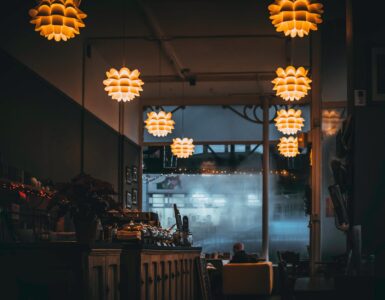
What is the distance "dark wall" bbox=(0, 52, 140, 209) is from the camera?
9422mm

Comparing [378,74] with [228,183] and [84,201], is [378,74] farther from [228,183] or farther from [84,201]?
[228,183]

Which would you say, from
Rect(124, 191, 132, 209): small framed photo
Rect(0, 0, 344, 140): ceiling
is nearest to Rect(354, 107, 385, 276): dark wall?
Rect(0, 0, 344, 140): ceiling

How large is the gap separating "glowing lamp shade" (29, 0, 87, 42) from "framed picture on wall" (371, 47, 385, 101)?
3.51 m

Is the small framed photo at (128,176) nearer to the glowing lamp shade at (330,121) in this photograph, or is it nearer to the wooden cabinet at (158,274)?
the glowing lamp shade at (330,121)

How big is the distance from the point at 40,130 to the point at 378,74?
6248 millimetres

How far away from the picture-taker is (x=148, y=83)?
675 inches

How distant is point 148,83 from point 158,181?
2.95 metres

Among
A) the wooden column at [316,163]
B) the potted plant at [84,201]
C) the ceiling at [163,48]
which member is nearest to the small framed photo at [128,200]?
the ceiling at [163,48]

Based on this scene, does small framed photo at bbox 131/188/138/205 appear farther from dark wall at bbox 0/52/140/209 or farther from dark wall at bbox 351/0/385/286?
dark wall at bbox 351/0/385/286

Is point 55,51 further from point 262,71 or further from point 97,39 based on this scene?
point 262,71

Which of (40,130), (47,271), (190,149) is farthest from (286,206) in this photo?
(47,271)

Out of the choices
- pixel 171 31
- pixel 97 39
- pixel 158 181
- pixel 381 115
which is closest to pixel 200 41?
pixel 171 31

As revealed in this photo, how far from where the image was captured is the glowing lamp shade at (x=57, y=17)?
782cm

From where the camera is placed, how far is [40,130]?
10.6 metres
